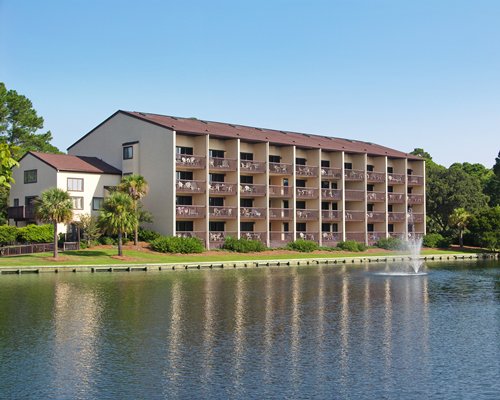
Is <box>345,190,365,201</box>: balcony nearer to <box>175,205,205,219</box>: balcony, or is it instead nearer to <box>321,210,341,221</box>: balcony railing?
<box>321,210,341,221</box>: balcony railing

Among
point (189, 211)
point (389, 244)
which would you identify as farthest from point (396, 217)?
point (189, 211)

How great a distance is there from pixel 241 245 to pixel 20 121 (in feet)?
127

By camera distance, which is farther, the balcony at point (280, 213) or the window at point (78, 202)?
the balcony at point (280, 213)

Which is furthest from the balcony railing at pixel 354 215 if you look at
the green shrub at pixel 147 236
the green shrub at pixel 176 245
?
the green shrub at pixel 147 236

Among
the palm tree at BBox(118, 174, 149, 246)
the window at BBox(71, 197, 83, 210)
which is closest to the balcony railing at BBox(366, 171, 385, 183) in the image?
the palm tree at BBox(118, 174, 149, 246)

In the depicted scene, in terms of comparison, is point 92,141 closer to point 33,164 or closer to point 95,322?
point 33,164

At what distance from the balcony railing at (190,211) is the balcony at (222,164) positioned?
15.6ft

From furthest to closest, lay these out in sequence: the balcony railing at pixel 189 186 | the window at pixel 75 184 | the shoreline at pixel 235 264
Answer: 1. the balcony railing at pixel 189 186
2. the window at pixel 75 184
3. the shoreline at pixel 235 264

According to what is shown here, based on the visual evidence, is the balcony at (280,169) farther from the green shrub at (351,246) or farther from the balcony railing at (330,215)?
the green shrub at (351,246)

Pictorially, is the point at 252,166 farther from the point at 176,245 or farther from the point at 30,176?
the point at 30,176

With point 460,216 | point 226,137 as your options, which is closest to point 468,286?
point 226,137

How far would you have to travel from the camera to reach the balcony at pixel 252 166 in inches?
3002

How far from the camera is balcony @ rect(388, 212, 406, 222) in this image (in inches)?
3618

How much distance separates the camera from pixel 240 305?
3512 cm
